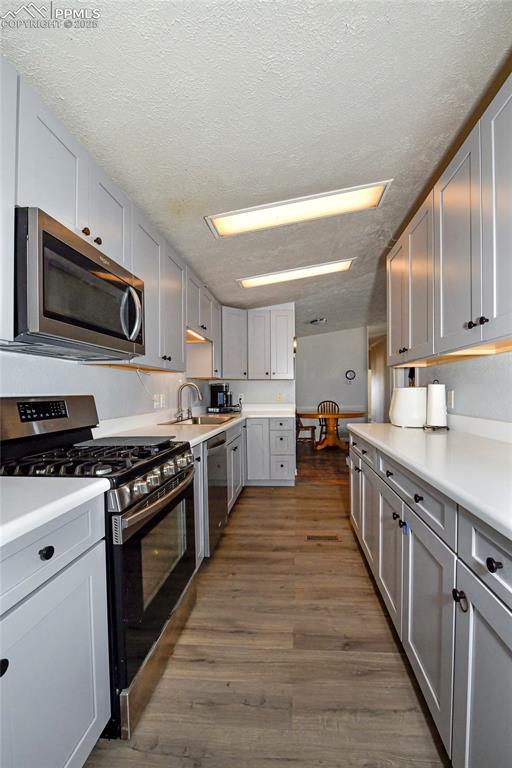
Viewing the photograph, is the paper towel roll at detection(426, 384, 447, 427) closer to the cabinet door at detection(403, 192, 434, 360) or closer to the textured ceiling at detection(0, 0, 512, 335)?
the cabinet door at detection(403, 192, 434, 360)

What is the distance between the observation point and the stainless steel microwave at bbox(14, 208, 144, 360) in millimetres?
1174

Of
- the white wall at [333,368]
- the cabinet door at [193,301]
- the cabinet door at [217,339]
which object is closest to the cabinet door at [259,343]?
the cabinet door at [217,339]

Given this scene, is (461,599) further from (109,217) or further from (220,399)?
(220,399)

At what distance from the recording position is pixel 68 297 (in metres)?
1.34

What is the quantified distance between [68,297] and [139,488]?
0.74 meters

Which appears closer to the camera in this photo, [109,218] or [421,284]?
[109,218]

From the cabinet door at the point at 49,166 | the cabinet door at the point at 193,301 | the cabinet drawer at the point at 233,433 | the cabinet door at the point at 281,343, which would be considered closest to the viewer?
the cabinet door at the point at 49,166

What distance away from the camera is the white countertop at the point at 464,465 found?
0.87m

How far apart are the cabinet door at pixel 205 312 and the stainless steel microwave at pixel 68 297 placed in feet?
5.20

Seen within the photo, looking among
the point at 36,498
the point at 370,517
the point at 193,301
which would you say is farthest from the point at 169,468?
the point at 193,301

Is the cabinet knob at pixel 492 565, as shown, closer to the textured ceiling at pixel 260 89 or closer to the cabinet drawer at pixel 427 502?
the cabinet drawer at pixel 427 502

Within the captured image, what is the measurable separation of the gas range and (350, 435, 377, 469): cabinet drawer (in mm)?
1047

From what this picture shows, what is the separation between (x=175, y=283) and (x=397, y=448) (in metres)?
1.91

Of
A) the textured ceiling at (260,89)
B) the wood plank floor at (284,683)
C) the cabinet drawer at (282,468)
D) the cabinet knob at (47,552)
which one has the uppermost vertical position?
the textured ceiling at (260,89)
